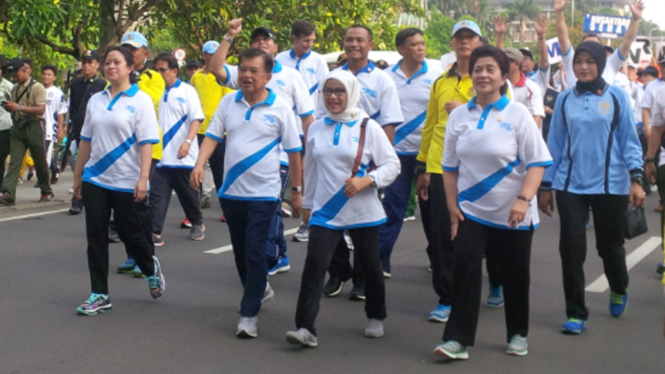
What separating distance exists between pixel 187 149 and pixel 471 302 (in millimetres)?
4616

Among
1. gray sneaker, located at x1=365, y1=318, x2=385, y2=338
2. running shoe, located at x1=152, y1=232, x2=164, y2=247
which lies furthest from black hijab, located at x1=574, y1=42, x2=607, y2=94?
running shoe, located at x1=152, y1=232, x2=164, y2=247

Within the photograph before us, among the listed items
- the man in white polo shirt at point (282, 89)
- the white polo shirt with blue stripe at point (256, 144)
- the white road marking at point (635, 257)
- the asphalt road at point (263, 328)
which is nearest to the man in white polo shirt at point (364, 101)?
the asphalt road at point (263, 328)

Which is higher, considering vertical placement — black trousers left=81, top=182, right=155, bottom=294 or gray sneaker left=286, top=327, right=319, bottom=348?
black trousers left=81, top=182, right=155, bottom=294

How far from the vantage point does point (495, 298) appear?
7.47 meters

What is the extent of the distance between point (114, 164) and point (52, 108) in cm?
943

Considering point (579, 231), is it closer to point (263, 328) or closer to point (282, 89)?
point (263, 328)

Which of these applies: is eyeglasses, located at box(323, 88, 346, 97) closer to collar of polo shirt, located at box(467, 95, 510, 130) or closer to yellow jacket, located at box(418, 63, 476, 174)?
collar of polo shirt, located at box(467, 95, 510, 130)

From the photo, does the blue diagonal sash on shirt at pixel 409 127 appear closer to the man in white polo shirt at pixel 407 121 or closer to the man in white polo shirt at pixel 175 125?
the man in white polo shirt at pixel 407 121

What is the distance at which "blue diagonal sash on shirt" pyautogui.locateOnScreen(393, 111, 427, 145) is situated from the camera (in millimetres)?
8109

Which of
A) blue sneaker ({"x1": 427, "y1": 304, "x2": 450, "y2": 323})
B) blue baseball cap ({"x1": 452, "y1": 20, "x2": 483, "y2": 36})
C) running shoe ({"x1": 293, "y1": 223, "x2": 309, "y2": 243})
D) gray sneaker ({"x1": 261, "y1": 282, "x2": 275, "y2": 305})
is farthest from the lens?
running shoe ({"x1": 293, "y1": 223, "x2": 309, "y2": 243})

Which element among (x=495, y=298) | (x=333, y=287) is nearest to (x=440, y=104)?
(x=495, y=298)

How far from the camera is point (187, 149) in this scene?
9.72 meters

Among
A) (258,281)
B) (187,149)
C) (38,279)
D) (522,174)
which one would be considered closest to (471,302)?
(522,174)

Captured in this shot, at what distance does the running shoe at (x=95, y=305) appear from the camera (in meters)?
6.90
